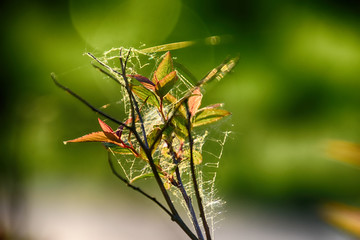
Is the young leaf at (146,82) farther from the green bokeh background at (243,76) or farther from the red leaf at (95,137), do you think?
the green bokeh background at (243,76)

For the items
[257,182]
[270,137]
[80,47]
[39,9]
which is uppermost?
[39,9]

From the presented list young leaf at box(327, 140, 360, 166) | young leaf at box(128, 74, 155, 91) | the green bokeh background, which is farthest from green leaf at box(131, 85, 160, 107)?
the green bokeh background

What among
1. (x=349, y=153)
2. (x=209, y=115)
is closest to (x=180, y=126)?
(x=209, y=115)

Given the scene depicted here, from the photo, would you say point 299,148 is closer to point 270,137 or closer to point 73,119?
point 270,137

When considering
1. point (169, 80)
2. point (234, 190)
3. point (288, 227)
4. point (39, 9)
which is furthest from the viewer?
point (39, 9)

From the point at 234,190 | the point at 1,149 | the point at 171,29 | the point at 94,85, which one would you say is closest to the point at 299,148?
the point at 234,190

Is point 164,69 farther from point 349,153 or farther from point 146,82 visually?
point 349,153
